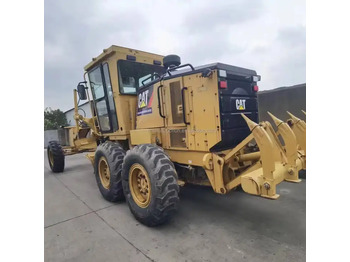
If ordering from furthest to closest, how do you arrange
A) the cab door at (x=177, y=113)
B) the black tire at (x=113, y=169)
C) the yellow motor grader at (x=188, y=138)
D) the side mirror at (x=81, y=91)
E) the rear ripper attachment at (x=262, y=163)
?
the side mirror at (x=81, y=91)
the black tire at (x=113, y=169)
the cab door at (x=177, y=113)
the yellow motor grader at (x=188, y=138)
the rear ripper attachment at (x=262, y=163)

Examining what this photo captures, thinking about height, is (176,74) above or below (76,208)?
above

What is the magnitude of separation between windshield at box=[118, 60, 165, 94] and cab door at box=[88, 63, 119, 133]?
30 centimetres

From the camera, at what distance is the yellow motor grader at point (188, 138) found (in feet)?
9.16

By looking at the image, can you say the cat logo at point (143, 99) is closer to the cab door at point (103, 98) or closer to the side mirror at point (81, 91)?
the cab door at point (103, 98)

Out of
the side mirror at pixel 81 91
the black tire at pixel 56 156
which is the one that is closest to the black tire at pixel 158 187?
the side mirror at pixel 81 91

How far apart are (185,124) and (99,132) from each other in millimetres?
3127

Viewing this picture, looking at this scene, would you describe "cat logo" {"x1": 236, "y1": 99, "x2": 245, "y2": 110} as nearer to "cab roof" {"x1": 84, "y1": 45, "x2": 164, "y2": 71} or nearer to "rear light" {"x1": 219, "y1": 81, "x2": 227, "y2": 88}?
"rear light" {"x1": 219, "y1": 81, "x2": 227, "y2": 88}

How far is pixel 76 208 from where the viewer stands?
13.3 ft

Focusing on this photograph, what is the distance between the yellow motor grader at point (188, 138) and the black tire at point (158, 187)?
1 cm

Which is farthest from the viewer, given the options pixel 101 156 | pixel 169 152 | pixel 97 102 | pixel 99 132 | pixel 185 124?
pixel 99 132

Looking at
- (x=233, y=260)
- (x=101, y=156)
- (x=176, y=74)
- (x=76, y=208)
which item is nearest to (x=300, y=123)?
(x=176, y=74)

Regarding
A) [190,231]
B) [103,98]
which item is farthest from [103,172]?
[190,231]

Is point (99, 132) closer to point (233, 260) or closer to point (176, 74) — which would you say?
point (176, 74)

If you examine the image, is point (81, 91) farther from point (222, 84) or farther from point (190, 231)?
point (190, 231)
